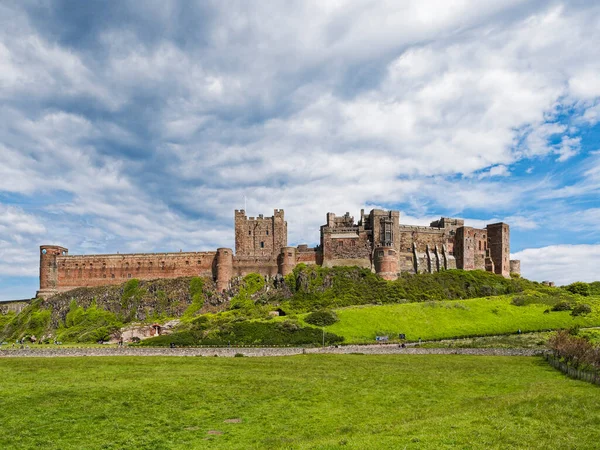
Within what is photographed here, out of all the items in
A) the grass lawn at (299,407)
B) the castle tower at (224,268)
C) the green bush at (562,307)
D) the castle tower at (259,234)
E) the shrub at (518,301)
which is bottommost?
the grass lawn at (299,407)

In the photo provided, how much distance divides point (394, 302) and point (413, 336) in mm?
17436

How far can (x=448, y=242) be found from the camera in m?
99.7

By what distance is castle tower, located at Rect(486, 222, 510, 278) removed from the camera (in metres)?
98.5

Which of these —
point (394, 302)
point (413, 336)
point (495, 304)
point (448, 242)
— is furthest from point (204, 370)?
point (448, 242)

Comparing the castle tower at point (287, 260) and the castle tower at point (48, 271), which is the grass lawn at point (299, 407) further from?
the castle tower at point (48, 271)

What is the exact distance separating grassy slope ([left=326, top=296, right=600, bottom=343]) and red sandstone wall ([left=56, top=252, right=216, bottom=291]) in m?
38.8

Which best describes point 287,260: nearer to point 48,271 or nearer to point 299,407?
point 48,271

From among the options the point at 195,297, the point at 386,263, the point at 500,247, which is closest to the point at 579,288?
the point at 500,247

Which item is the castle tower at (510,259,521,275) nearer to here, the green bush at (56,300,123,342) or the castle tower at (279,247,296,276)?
the castle tower at (279,247,296,276)

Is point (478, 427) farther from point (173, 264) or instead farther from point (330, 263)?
point (173, 264)

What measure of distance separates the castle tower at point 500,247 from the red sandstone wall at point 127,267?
57153 mm

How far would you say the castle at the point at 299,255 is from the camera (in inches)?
3610

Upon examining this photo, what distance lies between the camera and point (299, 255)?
9312 centimetres

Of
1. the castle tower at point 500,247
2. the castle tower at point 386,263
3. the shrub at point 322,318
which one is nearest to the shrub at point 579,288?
the castle tower at point 500,247
